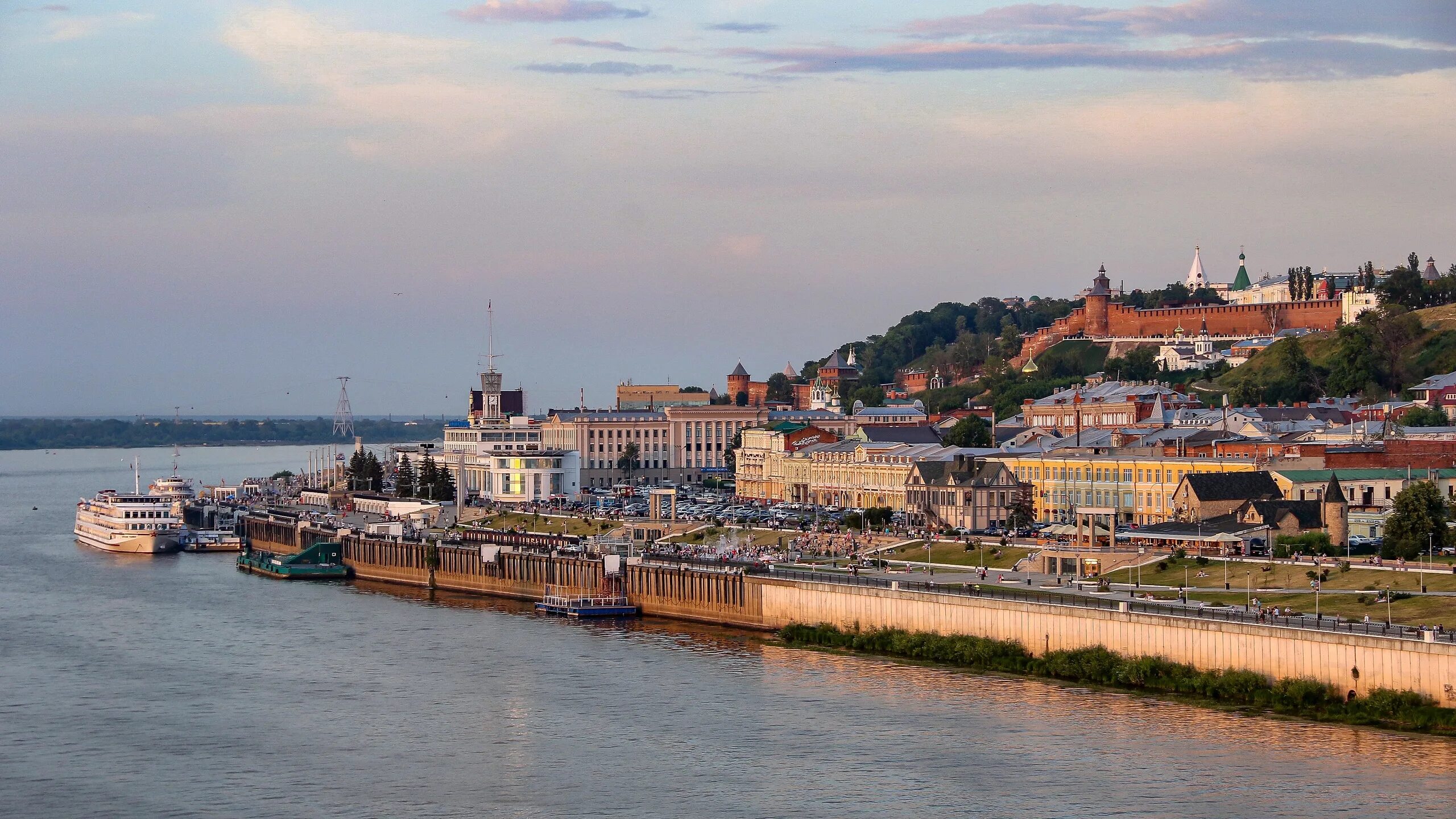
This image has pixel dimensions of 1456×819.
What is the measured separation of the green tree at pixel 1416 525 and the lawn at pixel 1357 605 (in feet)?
34.1

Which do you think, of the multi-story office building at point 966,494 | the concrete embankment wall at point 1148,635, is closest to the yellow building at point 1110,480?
the multi-story office building at point 966,494

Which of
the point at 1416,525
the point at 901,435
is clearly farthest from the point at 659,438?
the point at 1416,525

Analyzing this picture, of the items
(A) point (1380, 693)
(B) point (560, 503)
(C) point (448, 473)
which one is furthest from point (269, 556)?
(A) point (1380, 693)

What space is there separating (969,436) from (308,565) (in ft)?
162

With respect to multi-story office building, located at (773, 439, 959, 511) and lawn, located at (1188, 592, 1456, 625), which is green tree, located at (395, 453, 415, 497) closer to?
multi-story office building, located at (773, 439, 959, 511)

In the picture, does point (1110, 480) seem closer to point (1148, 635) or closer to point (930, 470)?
point (930, 470)

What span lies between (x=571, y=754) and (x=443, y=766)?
3355 mm

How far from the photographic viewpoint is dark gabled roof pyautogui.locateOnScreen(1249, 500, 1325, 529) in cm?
7900

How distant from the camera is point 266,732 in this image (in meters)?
54.8

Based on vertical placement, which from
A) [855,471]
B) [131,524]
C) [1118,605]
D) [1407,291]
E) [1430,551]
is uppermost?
[1407,291]

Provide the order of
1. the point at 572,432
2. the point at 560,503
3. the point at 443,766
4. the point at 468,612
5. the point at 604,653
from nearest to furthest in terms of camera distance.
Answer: the point at 443,766 → the point at 604,653 → the point at 468,612 → the point at 560,503 → the point at 572,432

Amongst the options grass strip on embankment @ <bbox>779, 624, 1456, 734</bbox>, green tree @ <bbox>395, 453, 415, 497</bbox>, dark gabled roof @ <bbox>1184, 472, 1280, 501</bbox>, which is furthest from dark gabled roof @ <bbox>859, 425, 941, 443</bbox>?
grass strip on embankment @ <bbox>779, 624, 1456, 734</bbox>

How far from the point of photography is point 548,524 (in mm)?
120625

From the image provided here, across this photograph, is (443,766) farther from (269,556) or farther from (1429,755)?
(269,556)
